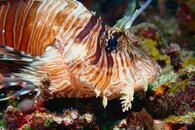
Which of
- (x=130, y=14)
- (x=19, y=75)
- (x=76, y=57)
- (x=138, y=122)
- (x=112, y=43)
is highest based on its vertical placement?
(x=130, y=14)

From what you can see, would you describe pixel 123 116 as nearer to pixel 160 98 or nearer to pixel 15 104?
pixel 160 98

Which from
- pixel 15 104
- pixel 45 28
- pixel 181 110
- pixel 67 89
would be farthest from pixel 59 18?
pixel 181 110

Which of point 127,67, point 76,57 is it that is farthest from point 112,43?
point 76,57

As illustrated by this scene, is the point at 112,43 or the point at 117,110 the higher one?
the point at 112,43

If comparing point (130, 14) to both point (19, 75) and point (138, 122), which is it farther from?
point (19, 75)

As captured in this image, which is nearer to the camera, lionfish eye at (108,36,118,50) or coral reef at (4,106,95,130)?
coral reef at (4,106,95,130)

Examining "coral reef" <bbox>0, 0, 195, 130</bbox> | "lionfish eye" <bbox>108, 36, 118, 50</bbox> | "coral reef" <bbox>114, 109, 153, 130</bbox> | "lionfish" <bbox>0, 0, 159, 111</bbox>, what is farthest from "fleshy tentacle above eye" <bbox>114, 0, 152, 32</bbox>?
"coral reef" <bbox>114, 109, 153, 130</bbox>

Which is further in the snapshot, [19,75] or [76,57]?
[19,75]

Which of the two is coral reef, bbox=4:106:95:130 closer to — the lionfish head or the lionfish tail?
the lionfish tail
